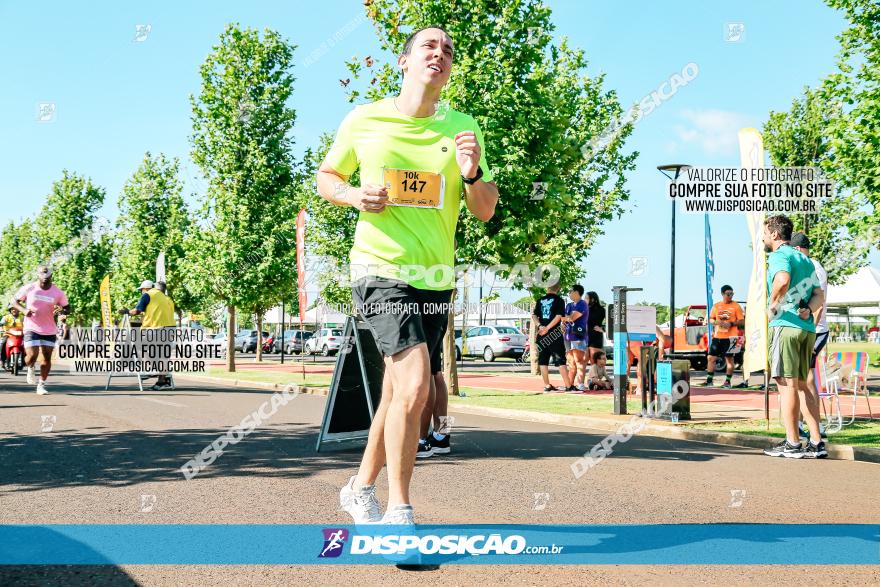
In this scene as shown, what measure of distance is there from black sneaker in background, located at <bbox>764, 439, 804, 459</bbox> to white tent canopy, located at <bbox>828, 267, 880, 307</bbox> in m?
43.5

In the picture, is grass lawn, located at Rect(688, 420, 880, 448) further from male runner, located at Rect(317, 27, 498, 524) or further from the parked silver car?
the parked silver car

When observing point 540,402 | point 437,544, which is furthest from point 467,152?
point 540,402

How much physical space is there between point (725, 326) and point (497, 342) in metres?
24.1

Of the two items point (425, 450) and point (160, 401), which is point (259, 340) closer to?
point (160, 401)

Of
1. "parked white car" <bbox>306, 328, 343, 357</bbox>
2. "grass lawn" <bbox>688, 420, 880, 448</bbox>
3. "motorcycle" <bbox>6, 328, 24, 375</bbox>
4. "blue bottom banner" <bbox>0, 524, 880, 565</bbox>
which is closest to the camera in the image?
"blue bottom banner" <bbox>0, 524, 880, 565</bbox>

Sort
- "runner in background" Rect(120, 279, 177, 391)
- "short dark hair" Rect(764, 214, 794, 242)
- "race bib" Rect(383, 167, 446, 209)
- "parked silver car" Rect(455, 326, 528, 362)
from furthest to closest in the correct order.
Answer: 1. "parked silver car" Rect(455, 326, 528, 362)
2. "runner in background" Rect(120, 279, 177, 391)
3. "short dark hair" Rect(764, 214, 794, 242)
4. "race bib" Rect(383, 167, 446, 209)

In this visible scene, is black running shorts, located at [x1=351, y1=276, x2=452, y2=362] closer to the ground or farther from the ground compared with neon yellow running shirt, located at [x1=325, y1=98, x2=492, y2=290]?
closer to the ground

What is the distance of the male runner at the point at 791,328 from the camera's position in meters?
7.38

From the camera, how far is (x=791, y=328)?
297 inches

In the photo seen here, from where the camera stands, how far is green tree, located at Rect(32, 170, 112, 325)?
168 feet

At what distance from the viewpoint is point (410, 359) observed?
11.9 ft

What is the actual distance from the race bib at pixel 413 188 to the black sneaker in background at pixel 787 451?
5.25 m

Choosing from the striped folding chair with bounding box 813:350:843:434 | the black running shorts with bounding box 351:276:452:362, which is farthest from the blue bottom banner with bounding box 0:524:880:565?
the striped folding chair with bounding box 813:350:843:434

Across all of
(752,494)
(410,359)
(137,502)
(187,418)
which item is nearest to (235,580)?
(410,359)
